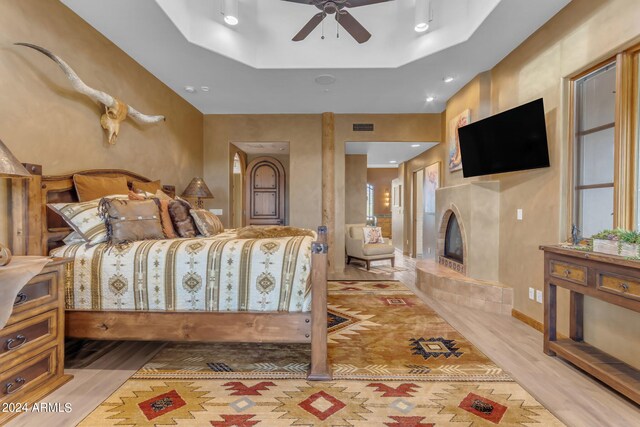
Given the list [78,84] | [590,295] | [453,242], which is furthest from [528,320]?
[78,84]

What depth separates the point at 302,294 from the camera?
2.01 metres

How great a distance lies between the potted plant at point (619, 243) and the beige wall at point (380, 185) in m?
9.27

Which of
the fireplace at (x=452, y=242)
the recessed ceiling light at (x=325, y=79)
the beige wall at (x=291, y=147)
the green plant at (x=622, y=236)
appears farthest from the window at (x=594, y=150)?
the beige wall at (x=291, y=147)

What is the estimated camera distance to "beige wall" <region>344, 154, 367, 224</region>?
691 cm

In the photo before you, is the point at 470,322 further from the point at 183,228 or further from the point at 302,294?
the point at 183,228

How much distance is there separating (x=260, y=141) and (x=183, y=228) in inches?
122

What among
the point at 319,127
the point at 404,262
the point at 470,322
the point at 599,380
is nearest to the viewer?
the point at 599,380

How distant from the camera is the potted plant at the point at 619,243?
177cm

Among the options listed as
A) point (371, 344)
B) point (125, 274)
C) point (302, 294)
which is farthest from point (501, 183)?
point (125, 274)

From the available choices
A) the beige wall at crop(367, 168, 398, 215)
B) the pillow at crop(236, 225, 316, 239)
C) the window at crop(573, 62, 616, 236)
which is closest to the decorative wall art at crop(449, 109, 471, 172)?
the window at crop(573, 62, 616, 236)

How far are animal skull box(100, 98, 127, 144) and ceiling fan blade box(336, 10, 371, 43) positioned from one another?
2.19m

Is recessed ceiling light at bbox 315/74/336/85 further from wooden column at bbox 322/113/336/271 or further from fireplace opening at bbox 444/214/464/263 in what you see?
fireplace opening at bbox 444/214/464/263

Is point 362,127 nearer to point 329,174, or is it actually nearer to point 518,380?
point 329,174

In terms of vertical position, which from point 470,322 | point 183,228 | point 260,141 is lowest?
point 470,322
